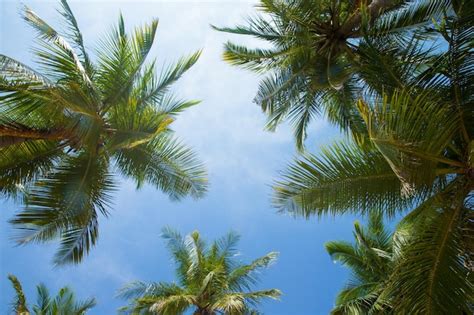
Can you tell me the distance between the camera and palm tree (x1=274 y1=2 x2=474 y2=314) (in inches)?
271

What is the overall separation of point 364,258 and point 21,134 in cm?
1330

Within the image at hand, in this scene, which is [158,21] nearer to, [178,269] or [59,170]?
[59,170]

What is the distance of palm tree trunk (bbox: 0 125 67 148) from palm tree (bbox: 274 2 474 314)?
495 cm

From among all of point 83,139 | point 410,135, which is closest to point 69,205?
point 83,139

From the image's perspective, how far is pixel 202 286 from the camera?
701 inches

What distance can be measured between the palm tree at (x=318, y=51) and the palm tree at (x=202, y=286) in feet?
21.0

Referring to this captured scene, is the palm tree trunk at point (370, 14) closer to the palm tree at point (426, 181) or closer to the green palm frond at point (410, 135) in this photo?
the palm tree at point (426, 181)

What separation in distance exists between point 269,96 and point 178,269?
9.15 meters

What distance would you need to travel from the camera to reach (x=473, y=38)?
7.79m

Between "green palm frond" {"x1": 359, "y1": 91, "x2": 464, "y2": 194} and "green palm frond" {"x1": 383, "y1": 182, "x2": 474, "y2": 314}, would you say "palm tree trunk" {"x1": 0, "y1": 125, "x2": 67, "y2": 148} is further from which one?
"green palm frond" {"x1": 383, "y1": 182, "x2": 474, "y2": 314}

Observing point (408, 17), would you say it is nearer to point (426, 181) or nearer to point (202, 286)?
point (426, 181)

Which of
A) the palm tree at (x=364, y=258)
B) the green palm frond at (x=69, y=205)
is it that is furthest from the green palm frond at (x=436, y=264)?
the palm tree at (x=364, y=258)

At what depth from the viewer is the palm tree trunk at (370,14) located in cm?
1091

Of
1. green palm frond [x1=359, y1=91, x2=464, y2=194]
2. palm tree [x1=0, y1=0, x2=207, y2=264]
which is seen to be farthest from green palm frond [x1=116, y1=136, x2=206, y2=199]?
green palm frond [x1=359, y1=91, x2=464, y2=194]
